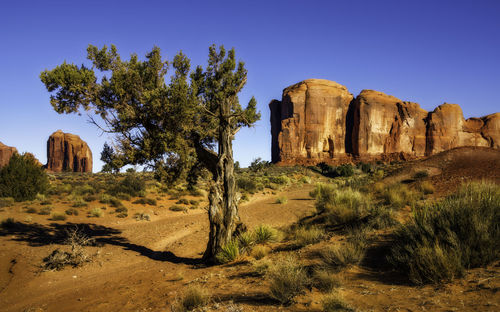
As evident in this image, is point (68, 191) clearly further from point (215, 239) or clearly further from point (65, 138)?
point (65, 138)

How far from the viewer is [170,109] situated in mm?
8781

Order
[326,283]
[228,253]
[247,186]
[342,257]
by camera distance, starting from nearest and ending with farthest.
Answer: [326,283]
[342,257]
[228,253]
[247,186]

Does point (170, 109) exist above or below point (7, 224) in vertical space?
above

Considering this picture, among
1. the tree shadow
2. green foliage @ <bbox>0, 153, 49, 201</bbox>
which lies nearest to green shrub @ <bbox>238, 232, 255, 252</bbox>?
the tree shadow

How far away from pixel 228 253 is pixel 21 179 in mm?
20516

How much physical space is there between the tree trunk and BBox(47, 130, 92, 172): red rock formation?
373 feet

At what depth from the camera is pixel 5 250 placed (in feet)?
33.8

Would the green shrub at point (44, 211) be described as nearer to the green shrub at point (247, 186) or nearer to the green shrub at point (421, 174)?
the green shrub at point (247, 186)

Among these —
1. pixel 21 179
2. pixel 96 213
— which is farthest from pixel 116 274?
pixel 21 179

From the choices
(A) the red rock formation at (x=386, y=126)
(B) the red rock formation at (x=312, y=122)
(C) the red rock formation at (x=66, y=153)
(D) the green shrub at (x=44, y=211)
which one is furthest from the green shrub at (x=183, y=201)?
(C) the red rock formation at (x=66, y=153)

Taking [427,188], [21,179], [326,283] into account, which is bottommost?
[326,283]

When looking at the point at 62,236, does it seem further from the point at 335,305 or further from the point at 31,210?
the point at 335,305

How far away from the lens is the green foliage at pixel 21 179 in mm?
19688

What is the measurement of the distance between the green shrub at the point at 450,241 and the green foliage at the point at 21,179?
24272mm
